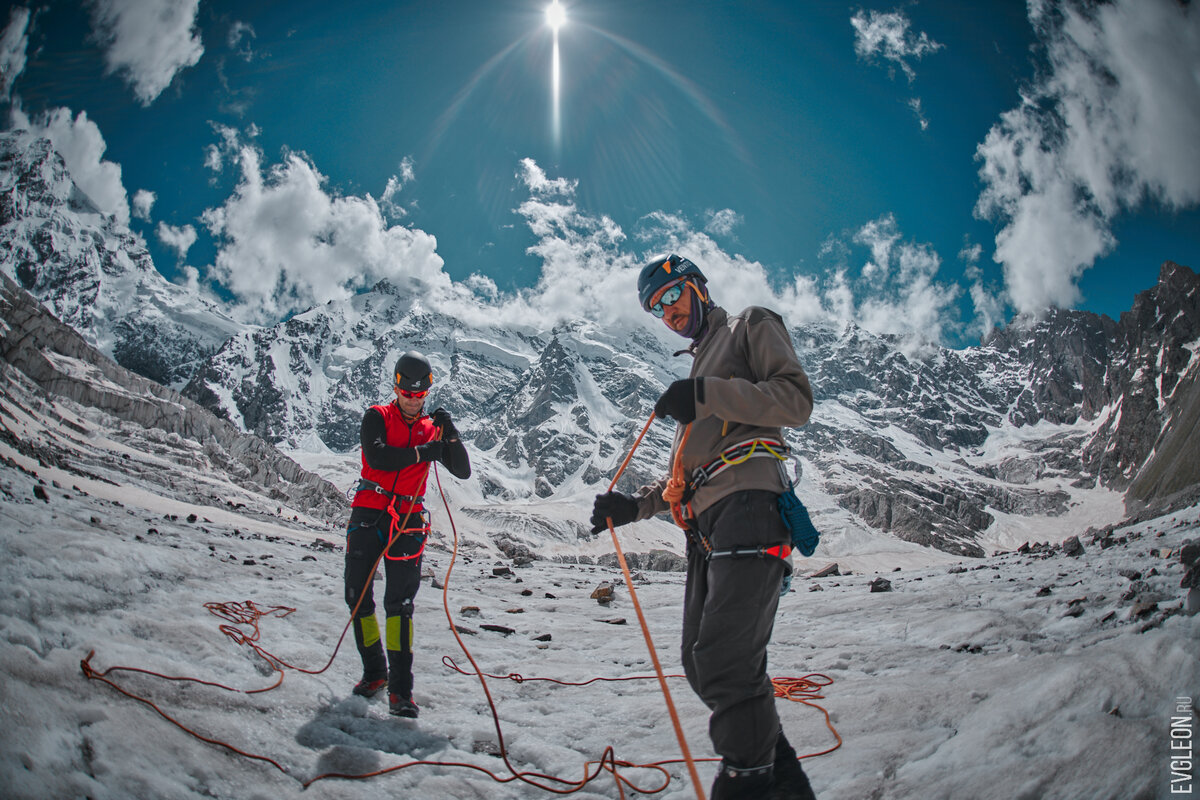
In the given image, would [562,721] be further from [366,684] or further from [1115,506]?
[1115,506]

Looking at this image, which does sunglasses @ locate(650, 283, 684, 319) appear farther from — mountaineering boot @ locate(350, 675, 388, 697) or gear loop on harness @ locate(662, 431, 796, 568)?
mountaineering boot @ locate(350, 675, 388, 697)

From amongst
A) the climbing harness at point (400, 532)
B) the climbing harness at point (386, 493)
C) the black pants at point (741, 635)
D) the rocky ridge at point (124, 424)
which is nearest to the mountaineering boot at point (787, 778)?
the black pants at point (741, 635)

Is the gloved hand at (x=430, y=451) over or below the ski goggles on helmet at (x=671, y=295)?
below

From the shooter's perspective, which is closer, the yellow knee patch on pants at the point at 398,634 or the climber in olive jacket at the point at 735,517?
the climber in olive jacket at the point at 735,517

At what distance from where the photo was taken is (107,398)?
58.3m

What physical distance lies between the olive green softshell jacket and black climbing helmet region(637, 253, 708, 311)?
43 cm

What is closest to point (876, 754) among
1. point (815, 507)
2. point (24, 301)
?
point (24, 301)

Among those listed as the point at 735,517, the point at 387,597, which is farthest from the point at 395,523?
the point at 735,517

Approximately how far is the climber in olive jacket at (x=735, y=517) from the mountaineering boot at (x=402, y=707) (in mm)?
2257

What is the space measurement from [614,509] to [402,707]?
2332mm

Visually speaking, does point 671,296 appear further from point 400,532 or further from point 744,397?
point 400,532

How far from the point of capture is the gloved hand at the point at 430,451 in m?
5.09

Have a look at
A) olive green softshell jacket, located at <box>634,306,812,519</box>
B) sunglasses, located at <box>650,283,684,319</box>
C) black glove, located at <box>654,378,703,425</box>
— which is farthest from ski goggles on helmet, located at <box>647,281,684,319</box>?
black glove, located at <box>654,378,703,425</box>

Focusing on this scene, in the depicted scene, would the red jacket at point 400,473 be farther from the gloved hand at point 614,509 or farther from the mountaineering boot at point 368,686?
the gloved hand at point 614,509
